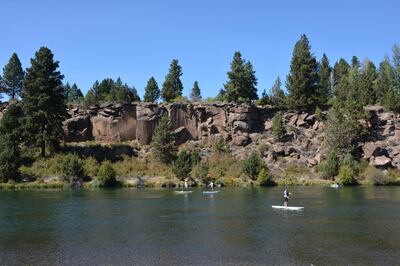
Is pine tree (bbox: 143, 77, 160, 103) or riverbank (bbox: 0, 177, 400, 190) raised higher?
pine tree (bbox: 143, 77, 160, 103)

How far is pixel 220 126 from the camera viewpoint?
4481 inches

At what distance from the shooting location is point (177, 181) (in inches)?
3565

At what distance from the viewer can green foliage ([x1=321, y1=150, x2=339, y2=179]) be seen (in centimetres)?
9225

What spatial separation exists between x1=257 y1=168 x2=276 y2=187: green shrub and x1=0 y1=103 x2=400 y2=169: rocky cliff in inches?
481

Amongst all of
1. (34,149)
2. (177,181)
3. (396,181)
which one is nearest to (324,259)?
(177,181)

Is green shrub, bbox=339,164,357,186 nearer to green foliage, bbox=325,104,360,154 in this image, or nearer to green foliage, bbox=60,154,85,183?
green foliage, bbox=325,104,360,154

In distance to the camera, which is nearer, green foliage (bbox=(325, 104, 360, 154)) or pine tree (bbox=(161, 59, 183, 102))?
green foliage (bbox=(325, 104, 360, 154))

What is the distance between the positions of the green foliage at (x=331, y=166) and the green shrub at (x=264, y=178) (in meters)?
11.1

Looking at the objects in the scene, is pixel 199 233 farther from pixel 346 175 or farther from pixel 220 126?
pixel 220 126

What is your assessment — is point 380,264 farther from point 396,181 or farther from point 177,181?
point 396,181

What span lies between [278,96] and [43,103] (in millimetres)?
56585

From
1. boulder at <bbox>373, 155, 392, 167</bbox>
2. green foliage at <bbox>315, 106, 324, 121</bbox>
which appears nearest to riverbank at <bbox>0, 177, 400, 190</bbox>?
boulder at <bbox>373, 155, 392, 167</bbox>

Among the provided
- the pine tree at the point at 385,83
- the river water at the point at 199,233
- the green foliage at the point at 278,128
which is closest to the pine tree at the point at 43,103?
the river water at the point at 199,233

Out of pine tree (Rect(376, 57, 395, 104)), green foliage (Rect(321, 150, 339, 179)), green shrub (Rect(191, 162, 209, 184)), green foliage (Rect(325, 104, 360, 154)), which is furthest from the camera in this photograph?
pine tree (Rect(376, 57, 395, 104))
